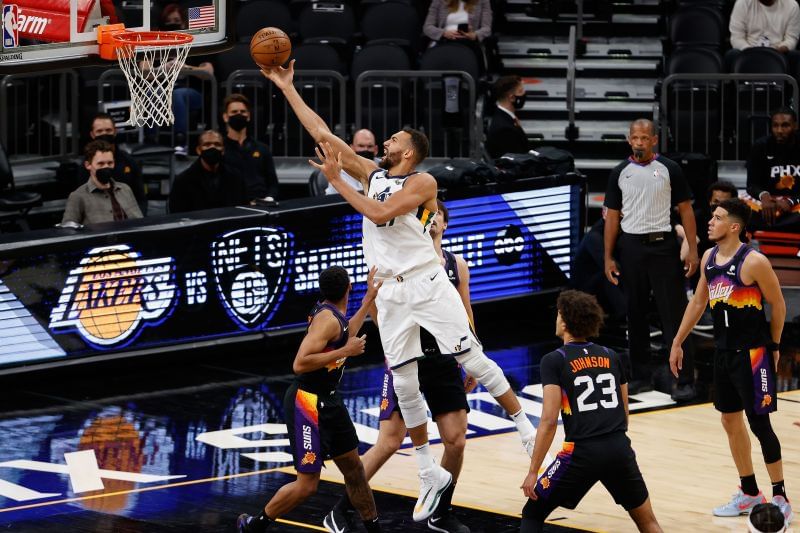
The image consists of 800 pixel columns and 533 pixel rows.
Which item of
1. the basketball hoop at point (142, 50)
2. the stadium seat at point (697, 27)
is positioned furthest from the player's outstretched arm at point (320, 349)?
the stadium seat at point (697, 27)

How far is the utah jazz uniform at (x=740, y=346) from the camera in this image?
9297 millimetres

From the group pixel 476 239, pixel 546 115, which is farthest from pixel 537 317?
pixel 546 115

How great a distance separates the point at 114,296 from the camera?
12.8 m

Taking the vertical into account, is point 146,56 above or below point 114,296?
above

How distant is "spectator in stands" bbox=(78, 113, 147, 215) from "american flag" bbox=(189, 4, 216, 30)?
2.13 m

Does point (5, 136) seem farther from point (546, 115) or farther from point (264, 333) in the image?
point (546, 115)

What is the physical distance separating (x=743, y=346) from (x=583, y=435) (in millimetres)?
1975

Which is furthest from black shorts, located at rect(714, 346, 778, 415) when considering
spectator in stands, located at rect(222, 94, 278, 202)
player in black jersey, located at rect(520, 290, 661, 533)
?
spectator in stands, located at rect(222, 94, 278, 202)

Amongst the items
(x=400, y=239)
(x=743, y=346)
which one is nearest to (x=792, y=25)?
(x=743, y=346)

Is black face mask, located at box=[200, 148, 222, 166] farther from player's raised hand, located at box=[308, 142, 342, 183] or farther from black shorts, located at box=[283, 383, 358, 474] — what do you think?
black shorts, located at box=[283, 383, 358, 474]

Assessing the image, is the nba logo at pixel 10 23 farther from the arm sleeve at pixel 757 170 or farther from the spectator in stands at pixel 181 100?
the arm sleeve at pixel 757 170

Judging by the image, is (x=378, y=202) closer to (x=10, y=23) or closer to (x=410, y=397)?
(x=410, y=397)

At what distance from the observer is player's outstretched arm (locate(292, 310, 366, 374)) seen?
864 centimetres

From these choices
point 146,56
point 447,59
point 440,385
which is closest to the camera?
point 440,385
